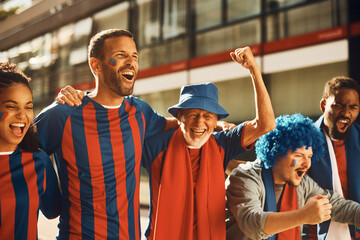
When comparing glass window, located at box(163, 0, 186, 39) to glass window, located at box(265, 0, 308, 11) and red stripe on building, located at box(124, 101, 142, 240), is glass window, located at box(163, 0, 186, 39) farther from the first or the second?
red stripe on building, located at box(124, 101, 142, 240)

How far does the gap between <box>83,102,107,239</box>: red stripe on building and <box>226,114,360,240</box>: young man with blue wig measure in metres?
0.68

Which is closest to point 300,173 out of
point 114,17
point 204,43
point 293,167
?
point 293,167

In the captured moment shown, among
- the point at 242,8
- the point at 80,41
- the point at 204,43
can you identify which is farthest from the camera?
the point at 80,41

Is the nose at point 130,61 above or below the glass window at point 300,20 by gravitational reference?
below

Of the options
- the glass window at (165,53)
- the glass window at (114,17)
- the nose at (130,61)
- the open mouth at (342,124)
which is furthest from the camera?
the glass window at (114,17)

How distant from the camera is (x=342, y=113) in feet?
8.39

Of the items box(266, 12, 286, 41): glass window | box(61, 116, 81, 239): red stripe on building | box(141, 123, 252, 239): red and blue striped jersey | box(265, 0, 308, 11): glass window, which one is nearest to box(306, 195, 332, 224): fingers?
box(141, 123, 252, 239): red and blue striped jersey

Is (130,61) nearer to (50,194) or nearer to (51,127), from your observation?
(51,127)

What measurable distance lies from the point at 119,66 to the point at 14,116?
0.57 metres

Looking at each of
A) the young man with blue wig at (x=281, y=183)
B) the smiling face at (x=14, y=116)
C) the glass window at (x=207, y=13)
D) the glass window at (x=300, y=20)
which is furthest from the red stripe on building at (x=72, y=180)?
the glass window at (x=207, y=13)

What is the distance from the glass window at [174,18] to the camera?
8109mm

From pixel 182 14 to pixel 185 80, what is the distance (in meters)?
1.36

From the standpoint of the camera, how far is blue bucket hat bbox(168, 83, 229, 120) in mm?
2195

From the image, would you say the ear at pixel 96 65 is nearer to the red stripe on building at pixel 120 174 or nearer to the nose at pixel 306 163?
the red stripe on building at pixel 120 174
